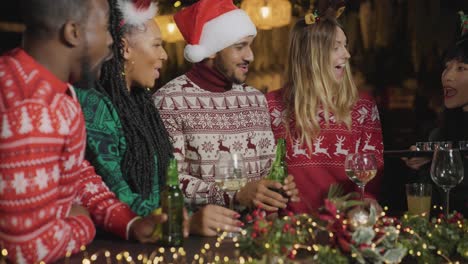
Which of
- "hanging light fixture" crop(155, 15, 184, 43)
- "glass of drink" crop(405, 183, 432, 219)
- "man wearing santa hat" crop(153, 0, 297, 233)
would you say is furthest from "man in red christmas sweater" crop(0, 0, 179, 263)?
"hanging light fixture" crop(155, 15, 184, 43)

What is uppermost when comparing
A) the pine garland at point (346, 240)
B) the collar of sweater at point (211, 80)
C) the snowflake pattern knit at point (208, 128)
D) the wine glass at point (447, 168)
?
the collar of sweater at point (211, 80)

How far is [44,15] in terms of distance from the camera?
1718 mm

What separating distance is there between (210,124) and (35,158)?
52.7 inches

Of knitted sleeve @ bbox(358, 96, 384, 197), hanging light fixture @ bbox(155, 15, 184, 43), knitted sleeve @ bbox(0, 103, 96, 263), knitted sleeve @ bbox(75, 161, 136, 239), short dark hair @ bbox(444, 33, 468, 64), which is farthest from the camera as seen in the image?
hanging light fixture @ bbox(155, 15, 184, 43)

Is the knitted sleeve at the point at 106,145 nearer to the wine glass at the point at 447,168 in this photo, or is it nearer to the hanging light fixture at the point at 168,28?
the wine glass at the point at 447,168

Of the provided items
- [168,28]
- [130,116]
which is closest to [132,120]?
[130,116]

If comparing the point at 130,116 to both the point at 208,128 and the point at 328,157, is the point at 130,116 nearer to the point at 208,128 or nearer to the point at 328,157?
the point at 208,128

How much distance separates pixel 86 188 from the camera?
2.03 m

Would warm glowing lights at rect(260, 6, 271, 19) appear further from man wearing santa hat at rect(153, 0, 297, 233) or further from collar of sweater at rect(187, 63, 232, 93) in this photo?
collar of sweater at rect(187, 63, 232, 93)

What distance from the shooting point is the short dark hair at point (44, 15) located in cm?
172

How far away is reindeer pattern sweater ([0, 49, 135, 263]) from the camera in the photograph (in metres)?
1.58

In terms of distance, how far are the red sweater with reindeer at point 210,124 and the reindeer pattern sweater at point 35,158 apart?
101cm

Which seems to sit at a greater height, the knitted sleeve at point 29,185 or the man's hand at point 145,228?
the knitted sleeve at point 29,185

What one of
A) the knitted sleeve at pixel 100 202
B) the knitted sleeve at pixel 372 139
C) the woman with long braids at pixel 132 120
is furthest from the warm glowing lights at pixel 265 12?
the knitted sleeve at pixel 100 202
